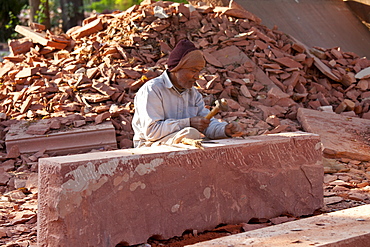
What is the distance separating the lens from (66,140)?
22.3 feet

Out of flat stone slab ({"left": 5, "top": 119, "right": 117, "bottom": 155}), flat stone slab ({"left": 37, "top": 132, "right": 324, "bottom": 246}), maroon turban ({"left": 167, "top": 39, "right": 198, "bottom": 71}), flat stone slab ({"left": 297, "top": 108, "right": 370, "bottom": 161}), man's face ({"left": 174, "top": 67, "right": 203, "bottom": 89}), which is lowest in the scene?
flat stone slab ({"left": 5, "top": 119, "right": 117, "bottom": 155})

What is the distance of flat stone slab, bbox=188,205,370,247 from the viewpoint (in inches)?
119

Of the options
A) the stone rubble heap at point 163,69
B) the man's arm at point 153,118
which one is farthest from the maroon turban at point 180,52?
the stone rubble heap at point 163,69

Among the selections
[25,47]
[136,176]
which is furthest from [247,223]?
[25,47]

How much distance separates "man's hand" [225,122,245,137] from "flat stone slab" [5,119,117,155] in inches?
110

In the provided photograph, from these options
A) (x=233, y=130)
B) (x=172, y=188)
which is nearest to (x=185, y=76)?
(x=233, y=130)

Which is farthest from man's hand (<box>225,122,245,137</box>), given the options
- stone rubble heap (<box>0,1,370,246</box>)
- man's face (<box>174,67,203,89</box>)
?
stone rubble heap (<box>0,1,370,246</box>)

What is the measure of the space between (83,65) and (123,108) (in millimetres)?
1498

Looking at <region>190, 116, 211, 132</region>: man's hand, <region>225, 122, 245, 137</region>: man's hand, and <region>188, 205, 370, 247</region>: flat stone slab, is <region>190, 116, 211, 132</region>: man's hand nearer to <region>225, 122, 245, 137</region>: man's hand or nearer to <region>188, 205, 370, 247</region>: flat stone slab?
<region>225, 122, 245, 137</region>: man's hand

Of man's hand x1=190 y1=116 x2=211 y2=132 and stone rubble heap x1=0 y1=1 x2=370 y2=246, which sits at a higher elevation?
man's hand x1=190 y1=116 x2=211 y2=132

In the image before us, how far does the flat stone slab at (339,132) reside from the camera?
21.4 ft

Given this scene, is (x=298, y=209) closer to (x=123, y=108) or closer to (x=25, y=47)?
(x=123, y=108)

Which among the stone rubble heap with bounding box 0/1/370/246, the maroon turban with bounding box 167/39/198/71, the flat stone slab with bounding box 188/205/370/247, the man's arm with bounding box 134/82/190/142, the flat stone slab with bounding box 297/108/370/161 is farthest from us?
the stone rubble heap with bounding box 0/1/370/246

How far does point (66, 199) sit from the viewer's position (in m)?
3.31
